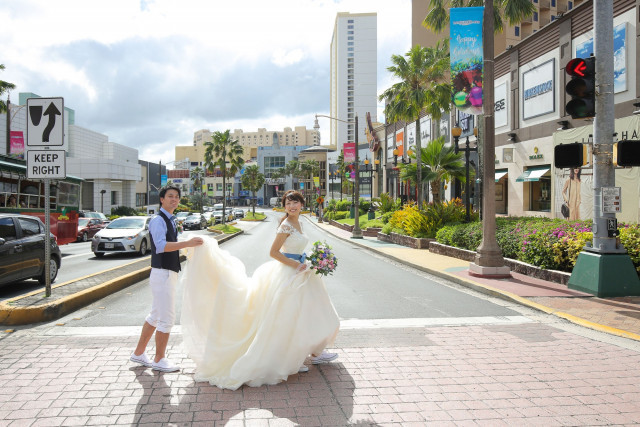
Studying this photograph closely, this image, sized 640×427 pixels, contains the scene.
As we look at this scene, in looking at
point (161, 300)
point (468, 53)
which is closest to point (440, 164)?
point (468, 53)

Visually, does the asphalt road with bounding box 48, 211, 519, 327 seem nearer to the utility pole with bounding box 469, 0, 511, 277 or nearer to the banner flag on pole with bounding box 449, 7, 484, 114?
the utility pole with bounding box 469, 0, 511, 277

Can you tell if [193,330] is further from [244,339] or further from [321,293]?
[321,293]

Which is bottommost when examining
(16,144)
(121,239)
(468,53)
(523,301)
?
(523,301)

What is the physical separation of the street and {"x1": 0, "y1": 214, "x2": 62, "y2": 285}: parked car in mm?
2435

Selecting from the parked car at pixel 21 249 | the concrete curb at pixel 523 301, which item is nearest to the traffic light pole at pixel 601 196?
the concrete curb at pixel 523 301

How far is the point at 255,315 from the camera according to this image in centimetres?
444

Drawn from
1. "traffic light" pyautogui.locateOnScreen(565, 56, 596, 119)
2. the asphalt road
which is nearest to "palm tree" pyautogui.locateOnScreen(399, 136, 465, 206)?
the asphalt road

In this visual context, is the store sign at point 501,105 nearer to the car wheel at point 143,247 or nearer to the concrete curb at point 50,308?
the car wheel at point 143,247

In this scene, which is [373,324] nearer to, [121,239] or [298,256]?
[298,256]

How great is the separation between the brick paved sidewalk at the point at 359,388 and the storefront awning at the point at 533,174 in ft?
65.5

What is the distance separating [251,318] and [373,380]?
1319 mm

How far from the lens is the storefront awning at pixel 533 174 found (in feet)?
77.5

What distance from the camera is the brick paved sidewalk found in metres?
3.57

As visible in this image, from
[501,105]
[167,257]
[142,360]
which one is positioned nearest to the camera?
[167,257]
